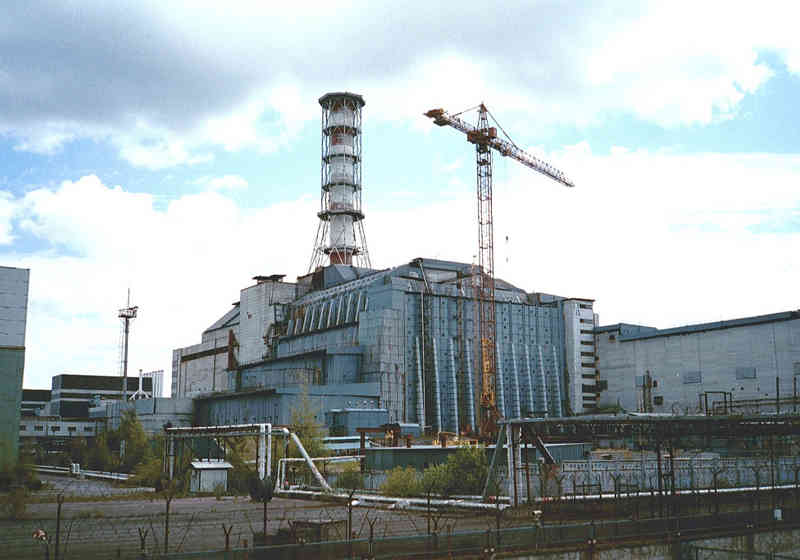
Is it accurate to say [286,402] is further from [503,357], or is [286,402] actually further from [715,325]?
[715,325]

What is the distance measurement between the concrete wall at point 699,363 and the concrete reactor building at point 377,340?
4277mm

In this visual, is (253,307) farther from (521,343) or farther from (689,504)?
(689,504)

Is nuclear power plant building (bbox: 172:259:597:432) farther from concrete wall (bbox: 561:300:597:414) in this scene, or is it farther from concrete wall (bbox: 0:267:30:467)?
concrete wall (bbox: 0:267:30:467)

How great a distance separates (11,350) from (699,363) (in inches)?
2888

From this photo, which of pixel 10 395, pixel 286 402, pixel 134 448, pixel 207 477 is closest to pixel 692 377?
pixel 286 402

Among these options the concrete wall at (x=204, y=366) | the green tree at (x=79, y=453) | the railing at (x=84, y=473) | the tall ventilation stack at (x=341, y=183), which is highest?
the tall ventilation stack at (x=341, y=183)

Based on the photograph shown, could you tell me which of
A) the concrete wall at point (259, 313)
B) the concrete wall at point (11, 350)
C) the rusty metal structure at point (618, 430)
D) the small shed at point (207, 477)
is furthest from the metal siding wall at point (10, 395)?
the concrete wall at point (259, 313)

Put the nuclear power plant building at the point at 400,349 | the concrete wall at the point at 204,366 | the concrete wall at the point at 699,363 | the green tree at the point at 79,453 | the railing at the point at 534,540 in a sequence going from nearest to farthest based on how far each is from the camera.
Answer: the railing at the point at 534,540, the green tree at the point at 79,453, the concrete wall at the point at 699,363, the nuclear power plant building at the point at 400,349, the concrete wall at the point at 204,366

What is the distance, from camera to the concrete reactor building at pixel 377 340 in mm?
91812

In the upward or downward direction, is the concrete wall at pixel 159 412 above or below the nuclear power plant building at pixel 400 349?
below

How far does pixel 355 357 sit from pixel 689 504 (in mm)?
61236

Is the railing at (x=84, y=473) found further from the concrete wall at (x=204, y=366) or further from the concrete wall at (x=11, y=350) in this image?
the concrete wall at (x=204, y=366)

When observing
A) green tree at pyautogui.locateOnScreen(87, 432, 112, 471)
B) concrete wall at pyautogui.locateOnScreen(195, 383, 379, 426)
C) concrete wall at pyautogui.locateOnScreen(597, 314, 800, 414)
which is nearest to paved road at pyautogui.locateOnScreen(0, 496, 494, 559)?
green tree at pyautogui.locateOnScreen(87, 432, 112, 471)

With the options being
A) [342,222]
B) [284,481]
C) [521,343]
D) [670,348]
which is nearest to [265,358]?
[342,222]
